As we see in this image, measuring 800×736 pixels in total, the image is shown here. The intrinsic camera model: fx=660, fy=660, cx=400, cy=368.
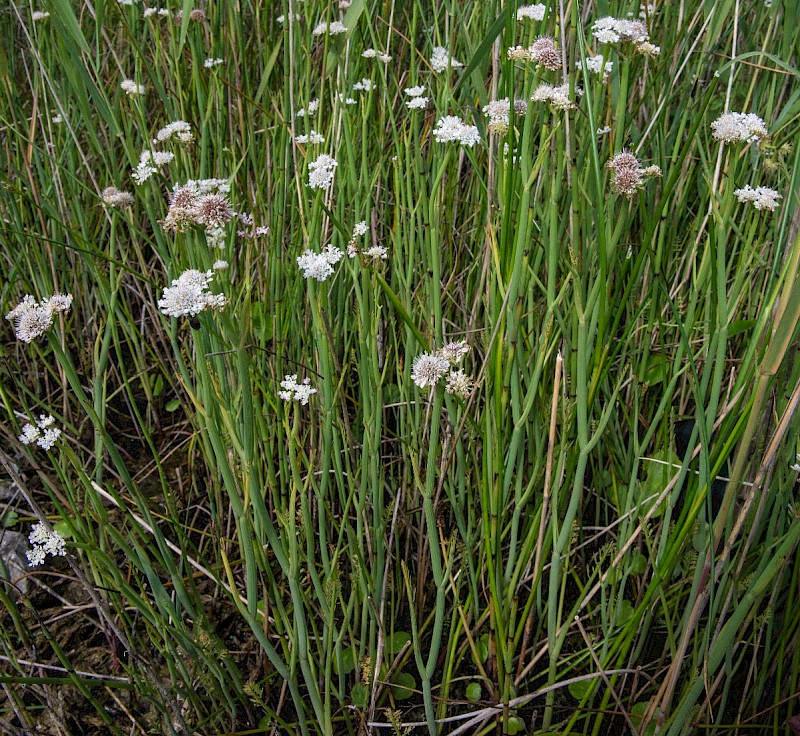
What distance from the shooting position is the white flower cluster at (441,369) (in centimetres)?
68

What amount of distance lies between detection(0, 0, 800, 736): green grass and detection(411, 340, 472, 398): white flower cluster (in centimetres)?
4

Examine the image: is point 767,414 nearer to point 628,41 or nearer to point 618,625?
point 618,625

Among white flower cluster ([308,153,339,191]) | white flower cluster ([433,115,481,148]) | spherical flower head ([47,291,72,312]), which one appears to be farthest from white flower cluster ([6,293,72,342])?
white flower cluster ([433,115,481,148])

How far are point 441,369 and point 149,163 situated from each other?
2.46 feet

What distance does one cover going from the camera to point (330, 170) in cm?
101

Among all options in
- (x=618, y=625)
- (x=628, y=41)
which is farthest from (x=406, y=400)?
(x=628, y=41)

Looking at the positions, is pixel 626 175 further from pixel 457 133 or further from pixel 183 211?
pixel 183 211

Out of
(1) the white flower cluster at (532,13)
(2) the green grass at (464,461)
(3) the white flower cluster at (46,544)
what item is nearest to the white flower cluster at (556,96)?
(2) the green grass at (464,461)

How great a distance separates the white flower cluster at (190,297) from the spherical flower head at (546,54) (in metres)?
0.45

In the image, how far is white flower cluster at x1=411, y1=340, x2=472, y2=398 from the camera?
0.68 meters

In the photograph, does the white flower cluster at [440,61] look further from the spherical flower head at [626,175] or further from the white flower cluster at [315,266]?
the white flower cluster at [315,266]

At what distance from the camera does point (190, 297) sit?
24.7 inches

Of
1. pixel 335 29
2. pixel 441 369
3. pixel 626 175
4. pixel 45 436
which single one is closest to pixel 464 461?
pixel 441 369

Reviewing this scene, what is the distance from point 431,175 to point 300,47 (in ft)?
1.10
